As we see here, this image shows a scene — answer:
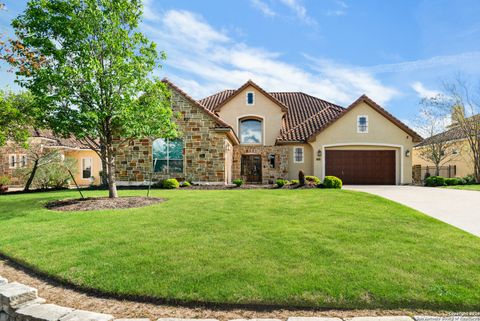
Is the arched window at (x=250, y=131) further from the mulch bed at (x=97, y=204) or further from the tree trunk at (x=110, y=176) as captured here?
the mulch bed at (x=97, y=204)

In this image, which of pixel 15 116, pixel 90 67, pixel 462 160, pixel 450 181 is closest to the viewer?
pixel 90 67

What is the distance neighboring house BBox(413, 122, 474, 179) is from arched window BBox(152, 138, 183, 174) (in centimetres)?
2281

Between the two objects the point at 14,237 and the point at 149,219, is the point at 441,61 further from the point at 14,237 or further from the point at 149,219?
the point at 14,237

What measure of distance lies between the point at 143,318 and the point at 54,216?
6.36 metres

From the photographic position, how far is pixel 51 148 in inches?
821

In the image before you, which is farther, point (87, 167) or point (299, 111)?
point (299, 111)

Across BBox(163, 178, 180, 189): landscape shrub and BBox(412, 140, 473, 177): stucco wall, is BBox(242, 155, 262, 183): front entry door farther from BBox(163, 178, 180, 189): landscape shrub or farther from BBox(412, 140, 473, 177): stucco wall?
BBox(412, 140, 473, 177): stucco wall

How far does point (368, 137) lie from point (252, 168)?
29.3 feet

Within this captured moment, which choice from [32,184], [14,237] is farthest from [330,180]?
[32,184]

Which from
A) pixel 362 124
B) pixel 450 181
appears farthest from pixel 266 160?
pixel 450 181

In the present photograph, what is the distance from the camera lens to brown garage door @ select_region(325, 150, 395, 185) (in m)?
21.1

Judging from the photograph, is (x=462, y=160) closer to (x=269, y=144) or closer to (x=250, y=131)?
(x=269, y=144)

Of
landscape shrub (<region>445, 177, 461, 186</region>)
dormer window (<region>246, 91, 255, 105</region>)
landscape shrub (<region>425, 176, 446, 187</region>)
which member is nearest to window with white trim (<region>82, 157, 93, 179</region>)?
dormer window (<region>246, 91, 255, 105</region>)

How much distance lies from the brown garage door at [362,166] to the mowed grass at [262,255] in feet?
42.7
